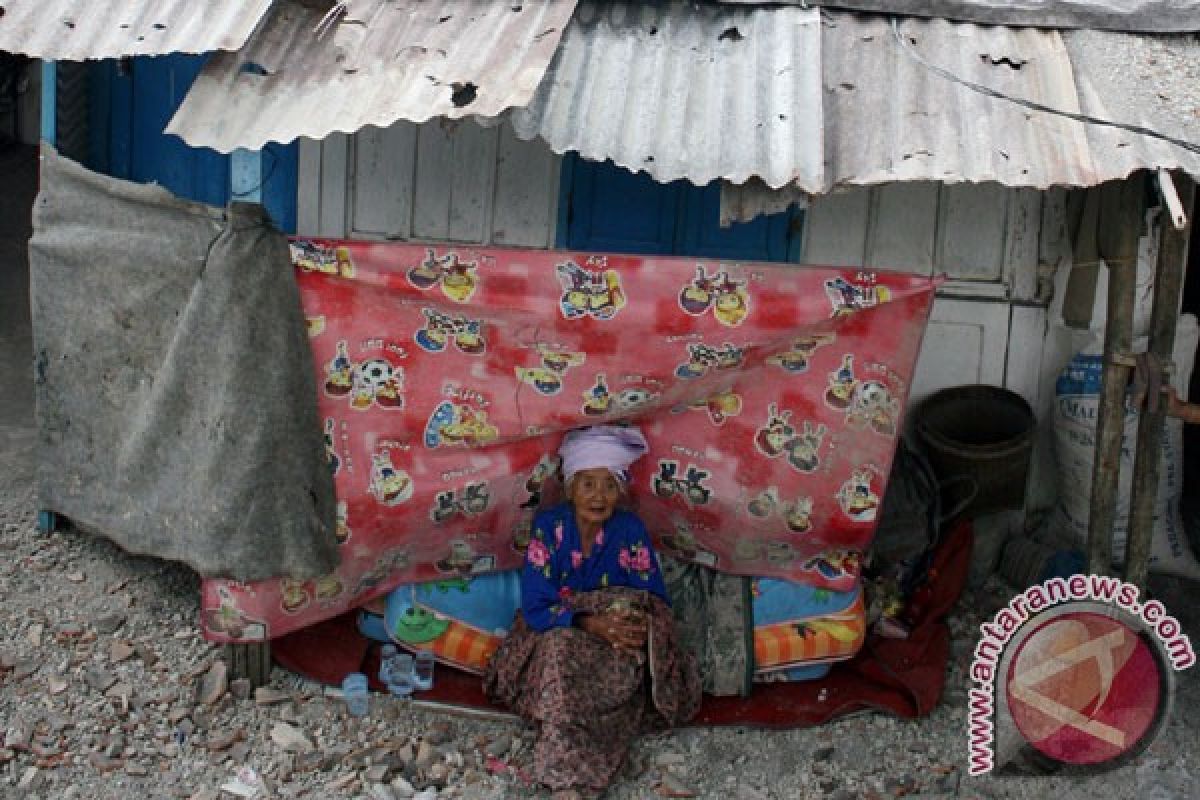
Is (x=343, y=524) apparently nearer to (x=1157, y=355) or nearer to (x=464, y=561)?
(x=464, y=561)

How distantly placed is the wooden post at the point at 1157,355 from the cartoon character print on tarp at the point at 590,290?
5.95 ft

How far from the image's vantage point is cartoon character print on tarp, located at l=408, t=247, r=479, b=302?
5.07m

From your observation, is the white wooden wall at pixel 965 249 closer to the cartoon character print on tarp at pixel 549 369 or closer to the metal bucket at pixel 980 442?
A: the metal bucket at pixel 980 442

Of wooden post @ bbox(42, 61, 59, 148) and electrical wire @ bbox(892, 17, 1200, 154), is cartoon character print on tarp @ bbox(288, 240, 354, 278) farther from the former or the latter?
electrical wire @ bbox(892, 17, 1200, 154)

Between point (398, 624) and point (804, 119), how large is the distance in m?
2.41

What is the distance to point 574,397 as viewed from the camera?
5.31 m

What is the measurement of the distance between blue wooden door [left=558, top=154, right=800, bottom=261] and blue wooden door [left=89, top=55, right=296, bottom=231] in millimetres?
1634

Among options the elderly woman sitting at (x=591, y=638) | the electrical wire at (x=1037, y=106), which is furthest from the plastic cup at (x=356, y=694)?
the electrical wire at (x=1037, y=106)

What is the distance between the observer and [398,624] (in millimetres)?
5441

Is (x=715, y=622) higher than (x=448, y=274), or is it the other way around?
(x=448, y=274)

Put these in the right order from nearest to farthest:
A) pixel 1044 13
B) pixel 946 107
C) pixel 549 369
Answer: pixel 946 107, pixel 1044 13, pixel 549 369

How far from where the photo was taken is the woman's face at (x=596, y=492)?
5.23 m

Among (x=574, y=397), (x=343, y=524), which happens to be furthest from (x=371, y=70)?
(x=343, y=524)

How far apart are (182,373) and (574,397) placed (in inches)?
54.7
